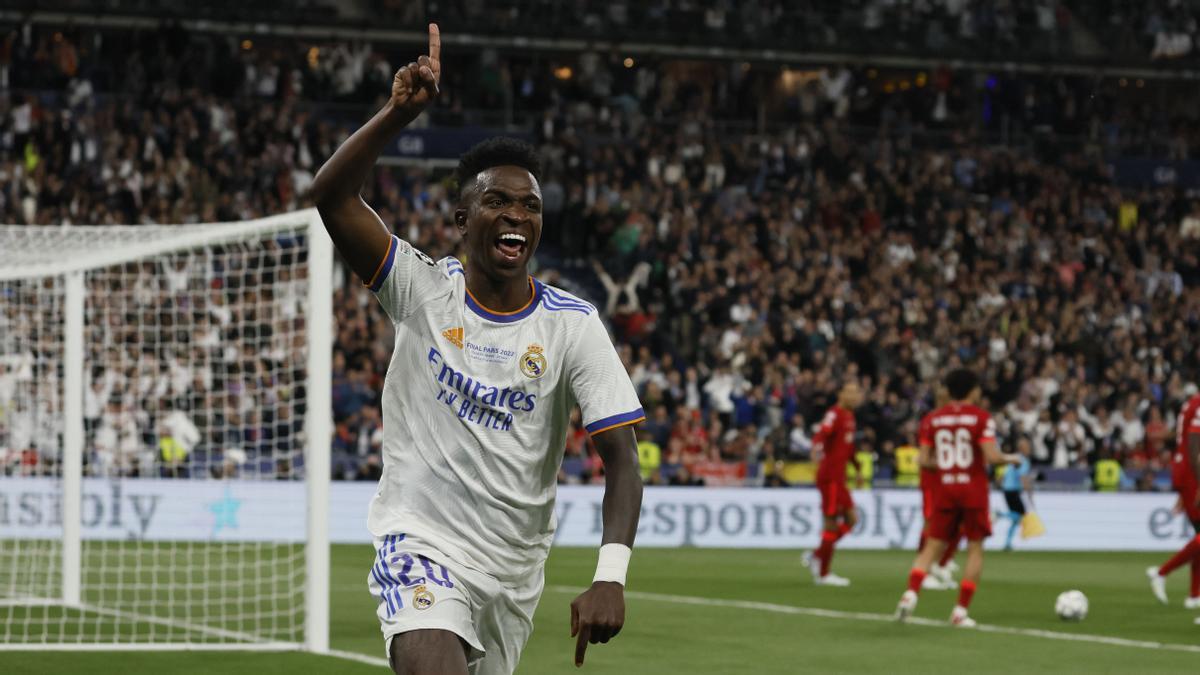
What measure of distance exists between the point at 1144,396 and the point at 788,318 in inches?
240

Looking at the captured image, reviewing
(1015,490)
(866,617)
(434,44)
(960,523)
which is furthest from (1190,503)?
(434,44)

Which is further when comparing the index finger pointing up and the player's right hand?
the index finger pointing up

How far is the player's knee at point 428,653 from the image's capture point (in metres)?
4.92

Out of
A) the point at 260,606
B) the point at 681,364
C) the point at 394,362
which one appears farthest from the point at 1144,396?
the point at 394,362

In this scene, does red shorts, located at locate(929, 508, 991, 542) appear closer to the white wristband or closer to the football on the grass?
the football on the grass

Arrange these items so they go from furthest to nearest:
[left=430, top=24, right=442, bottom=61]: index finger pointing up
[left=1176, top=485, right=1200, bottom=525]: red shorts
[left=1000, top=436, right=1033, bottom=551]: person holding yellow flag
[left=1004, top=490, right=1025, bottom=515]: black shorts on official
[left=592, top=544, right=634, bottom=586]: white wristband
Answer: [left=1004, top=490, right=1025, bottom=515]: black shorts on official, [left=1000, top=436, right=1033, bottom=551]: person holding yellow flag, [left=1176, top=485, right=1200, bottom=525]: red shorts, [left=430, top=24, right=442, bottom=61]: index finger pointing up, [left=592, top=544, right=634, bottom=586]: white wristband

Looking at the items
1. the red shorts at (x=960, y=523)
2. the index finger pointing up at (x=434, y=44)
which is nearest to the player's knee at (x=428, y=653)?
the index finger pointing up at (x=434, y=44)

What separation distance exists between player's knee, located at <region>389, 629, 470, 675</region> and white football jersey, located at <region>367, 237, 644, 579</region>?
0.24m

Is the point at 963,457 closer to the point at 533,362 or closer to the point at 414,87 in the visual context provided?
the point at 533,362

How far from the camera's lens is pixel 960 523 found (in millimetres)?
15164

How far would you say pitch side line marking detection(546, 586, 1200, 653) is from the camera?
13.4 metres

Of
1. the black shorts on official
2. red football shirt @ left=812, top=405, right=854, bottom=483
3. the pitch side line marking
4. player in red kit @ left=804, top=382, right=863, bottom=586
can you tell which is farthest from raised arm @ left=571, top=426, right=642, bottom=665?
the black shorts on official

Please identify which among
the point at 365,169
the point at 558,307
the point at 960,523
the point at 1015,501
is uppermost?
the point at 365,169

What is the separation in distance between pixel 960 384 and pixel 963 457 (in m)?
0.58
